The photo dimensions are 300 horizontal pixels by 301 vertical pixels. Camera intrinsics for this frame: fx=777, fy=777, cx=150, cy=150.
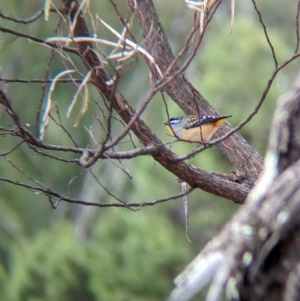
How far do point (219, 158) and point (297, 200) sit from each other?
758cm

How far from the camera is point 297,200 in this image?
2.64 metres

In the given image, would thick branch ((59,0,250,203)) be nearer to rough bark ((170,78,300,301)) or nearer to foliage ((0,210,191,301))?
rough bark ((170,78,300,301))

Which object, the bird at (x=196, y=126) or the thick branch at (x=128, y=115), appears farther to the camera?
the bird at (x=196, y=126)

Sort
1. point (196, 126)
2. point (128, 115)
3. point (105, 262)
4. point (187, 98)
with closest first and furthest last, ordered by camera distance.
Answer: point (128, 115), point (187, 98), point (196, 126), point (105, 262)

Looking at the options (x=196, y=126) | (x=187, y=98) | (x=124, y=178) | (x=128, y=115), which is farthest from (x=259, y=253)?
(x=124, y=178)

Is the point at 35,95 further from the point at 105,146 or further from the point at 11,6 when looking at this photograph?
the point at 105,146

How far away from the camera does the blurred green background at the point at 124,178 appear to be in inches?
433

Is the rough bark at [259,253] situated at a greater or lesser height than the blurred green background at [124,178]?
lesser

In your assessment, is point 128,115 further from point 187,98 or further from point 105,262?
point 105,262

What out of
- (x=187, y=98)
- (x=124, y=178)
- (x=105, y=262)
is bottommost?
(x=187, y=98)

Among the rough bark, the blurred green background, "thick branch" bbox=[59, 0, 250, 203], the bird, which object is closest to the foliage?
the blurred green background

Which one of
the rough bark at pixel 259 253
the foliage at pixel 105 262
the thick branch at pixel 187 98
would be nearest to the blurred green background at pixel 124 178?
the foliage at pixel 105 262

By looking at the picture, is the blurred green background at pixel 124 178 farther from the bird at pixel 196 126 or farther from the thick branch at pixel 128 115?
the thick branch at pixel 128 115

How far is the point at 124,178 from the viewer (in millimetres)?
13789
